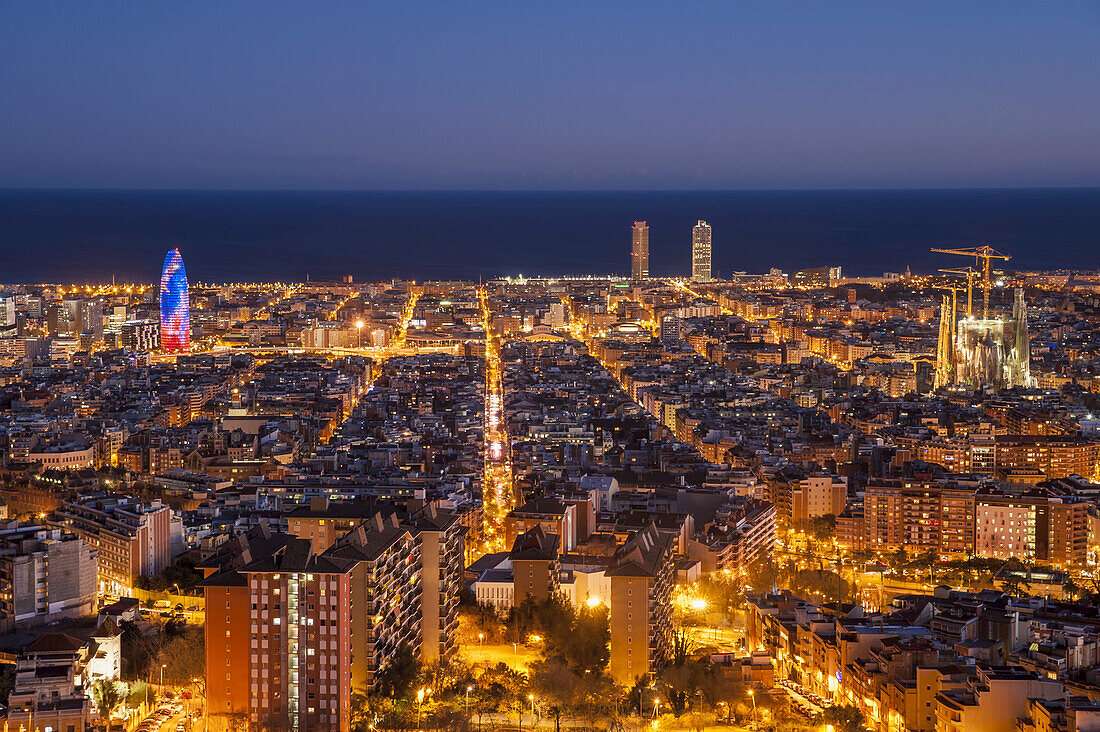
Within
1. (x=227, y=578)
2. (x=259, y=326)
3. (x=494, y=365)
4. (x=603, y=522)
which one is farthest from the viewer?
(x=259, y=326)

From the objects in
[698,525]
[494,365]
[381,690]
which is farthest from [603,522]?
[494,365]

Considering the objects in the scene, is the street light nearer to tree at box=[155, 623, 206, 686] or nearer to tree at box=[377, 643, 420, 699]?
tree at box=[377, 643, 420, 699]

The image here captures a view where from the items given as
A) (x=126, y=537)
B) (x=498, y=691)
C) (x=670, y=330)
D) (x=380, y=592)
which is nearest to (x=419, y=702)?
(x=498, y=691)

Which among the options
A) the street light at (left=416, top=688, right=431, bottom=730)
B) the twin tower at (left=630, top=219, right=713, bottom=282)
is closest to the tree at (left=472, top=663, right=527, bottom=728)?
the street light at (left=416, top=688, right=431, bottom=730)

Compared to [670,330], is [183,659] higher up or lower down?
lower down

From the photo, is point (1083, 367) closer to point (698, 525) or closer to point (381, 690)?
point (698, 525)

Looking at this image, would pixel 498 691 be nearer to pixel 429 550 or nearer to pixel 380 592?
pixel 380 592
